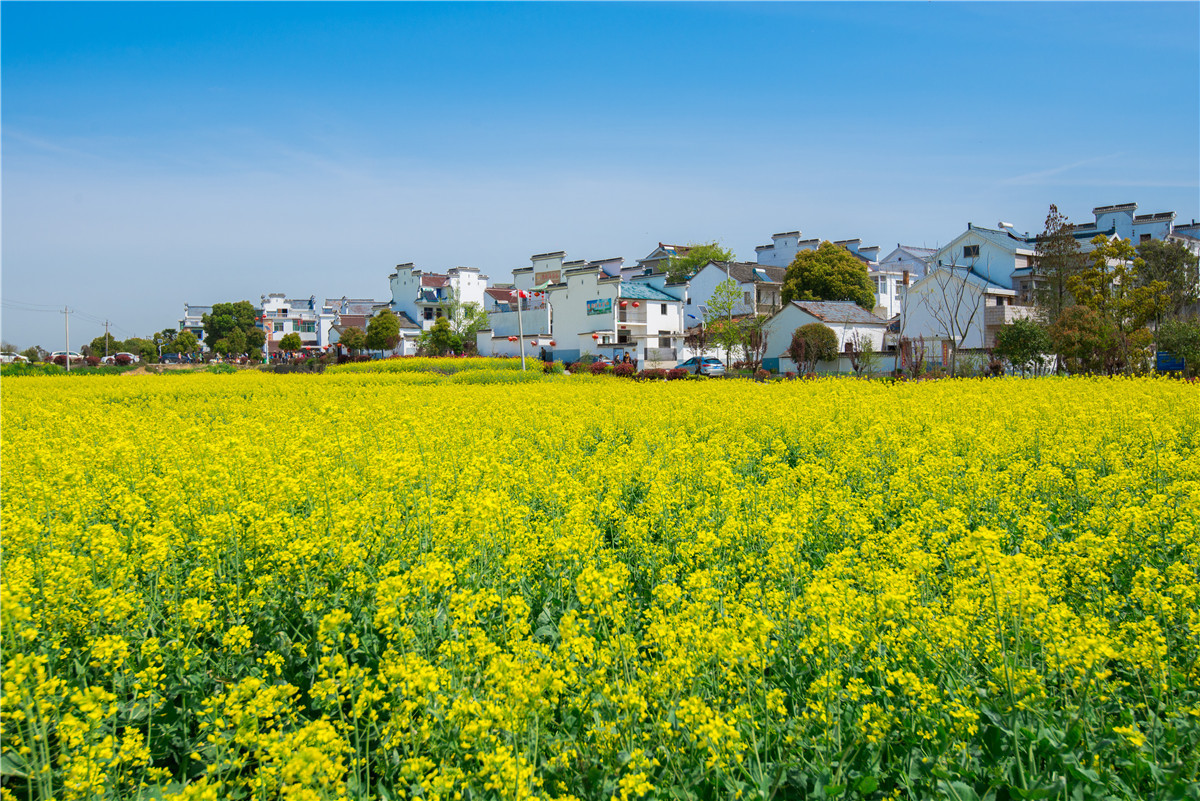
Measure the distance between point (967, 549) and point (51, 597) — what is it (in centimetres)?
446

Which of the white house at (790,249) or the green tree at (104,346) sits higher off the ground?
the white house at (790,249)

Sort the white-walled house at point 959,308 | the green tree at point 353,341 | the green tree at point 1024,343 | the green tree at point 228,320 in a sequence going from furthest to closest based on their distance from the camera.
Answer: the green tree at point 228,320 → the green tree at point 353,341 → the white-walled house at point 959,308 → the green tree at point 1024,343

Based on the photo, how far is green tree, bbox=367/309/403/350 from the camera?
64.0 metres

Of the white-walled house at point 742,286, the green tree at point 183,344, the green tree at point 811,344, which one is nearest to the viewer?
the green tree at point 811,344

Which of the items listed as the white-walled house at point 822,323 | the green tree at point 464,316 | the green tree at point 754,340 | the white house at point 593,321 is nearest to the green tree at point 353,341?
the green tree at point 464,316

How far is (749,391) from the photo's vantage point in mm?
13789

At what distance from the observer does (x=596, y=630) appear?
344 centimetres

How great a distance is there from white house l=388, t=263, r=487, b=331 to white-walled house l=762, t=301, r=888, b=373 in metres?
39.3

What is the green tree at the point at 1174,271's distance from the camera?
4031 centimetres

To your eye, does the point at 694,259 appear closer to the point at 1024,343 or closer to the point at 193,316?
the point at 1024,343

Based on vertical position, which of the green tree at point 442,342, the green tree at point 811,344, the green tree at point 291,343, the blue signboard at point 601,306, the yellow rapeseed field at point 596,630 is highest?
the blue signboard at point 601,306

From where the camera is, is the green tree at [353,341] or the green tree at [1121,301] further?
the green tree at [353,341]

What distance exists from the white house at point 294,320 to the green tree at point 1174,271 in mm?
80792

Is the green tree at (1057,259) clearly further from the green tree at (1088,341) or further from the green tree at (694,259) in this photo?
the green tree at (694,259)
